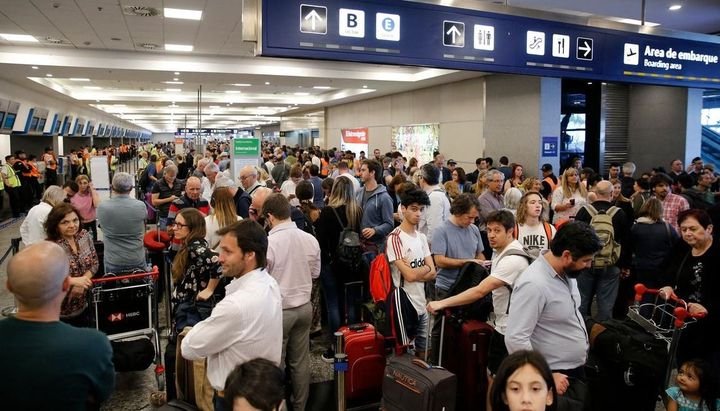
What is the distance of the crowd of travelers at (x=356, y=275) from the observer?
1875 millimetres

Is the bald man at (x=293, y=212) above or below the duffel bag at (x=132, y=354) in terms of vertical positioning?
above

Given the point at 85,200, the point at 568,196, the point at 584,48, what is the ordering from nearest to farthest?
the point at 584,48 → the point at 568,196 → the point at 85,200

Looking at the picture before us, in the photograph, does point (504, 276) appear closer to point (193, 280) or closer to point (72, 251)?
point (193, 280)

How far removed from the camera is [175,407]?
277cm

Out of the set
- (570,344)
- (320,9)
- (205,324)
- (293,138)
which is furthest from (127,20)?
(293,138)

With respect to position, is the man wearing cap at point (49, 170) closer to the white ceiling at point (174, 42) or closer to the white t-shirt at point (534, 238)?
the white ceiling at point (174, 42)

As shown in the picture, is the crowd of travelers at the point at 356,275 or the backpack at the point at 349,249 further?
the backpack at the point at 349,249

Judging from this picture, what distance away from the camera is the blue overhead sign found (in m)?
4.03

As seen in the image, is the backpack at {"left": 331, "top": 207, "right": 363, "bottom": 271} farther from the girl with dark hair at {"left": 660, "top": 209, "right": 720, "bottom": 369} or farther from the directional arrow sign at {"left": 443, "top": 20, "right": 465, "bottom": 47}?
the girl with dark hair at {"left": 660, "top": 209, "right": 720, "bottom": 369}

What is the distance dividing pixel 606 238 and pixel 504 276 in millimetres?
2273

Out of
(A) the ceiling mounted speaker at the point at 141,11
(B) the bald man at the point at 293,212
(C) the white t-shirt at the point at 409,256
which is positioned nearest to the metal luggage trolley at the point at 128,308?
(B) the bald man at the point at 293,212

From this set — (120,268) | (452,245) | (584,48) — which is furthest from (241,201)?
(584,48)

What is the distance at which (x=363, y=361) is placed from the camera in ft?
12.0

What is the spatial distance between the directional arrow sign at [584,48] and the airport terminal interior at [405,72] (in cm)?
2
